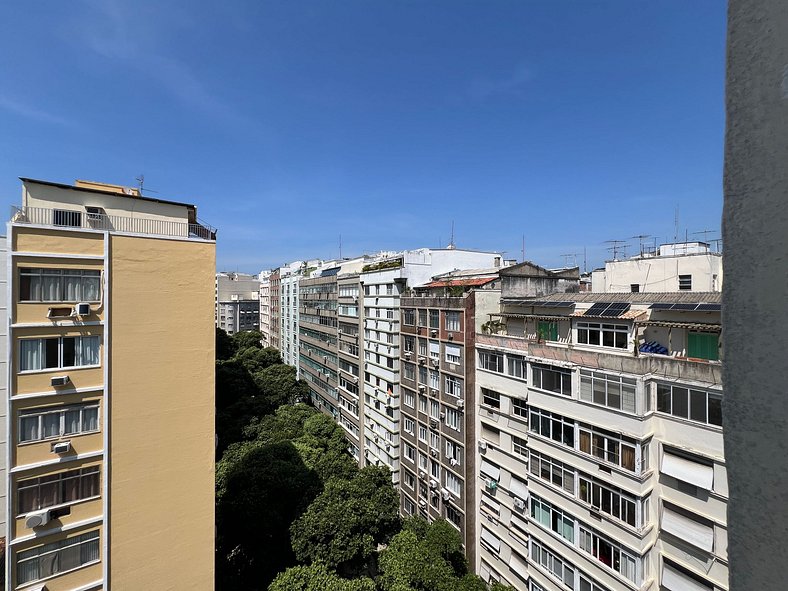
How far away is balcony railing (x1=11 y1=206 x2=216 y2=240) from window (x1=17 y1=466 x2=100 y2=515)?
22.3 ft

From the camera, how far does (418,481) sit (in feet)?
80.3

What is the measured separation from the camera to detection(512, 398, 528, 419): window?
17.1 metres

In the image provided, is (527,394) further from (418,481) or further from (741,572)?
(741,572)

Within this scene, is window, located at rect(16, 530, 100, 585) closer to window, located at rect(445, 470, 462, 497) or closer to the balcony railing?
the balcony railing

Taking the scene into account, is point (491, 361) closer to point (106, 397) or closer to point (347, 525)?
point (347, 525)

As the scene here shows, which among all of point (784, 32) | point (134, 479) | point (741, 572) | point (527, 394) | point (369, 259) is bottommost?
point (134, 479)

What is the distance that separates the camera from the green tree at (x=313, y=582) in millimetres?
14098

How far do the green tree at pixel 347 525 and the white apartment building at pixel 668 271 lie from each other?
16970 millimetres

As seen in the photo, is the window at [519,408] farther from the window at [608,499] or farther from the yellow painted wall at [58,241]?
the yellow painted wall at [58,241]

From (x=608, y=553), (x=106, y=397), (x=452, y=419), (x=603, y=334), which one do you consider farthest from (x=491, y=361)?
(x=106, y=397)

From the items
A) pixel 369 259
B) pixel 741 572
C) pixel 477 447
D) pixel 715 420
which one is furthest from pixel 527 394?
pixel 369 259

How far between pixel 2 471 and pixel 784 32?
28895mm

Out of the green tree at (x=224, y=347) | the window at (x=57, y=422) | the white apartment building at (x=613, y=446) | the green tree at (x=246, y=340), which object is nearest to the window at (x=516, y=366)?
the white apartment building at (x=613, y=446)

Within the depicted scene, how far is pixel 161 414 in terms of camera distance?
448 inches
